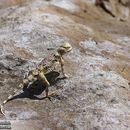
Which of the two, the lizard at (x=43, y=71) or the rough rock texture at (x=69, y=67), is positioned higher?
the lizard at (x=43, y=71)

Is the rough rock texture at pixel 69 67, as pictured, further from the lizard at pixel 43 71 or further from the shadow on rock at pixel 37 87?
the lizard at pixel 43 71

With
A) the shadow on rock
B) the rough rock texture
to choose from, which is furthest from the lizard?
the rough rock texture

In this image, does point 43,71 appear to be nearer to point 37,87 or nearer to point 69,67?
point 37,87

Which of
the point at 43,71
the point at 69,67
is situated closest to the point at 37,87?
the point at 43,71

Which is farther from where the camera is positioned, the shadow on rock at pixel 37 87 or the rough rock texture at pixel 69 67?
the shadow on rock at pixel 37 87

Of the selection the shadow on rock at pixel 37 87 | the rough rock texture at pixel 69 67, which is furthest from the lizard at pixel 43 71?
the rough rock texture at pixel 69 67

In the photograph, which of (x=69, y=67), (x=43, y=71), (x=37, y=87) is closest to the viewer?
(x=43, y=71)

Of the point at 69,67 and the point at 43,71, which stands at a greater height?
the point at 43,71

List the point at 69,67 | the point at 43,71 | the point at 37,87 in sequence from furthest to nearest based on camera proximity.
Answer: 1. the point at 69,67
2. the point at 37,87
3. the point at 43,71
